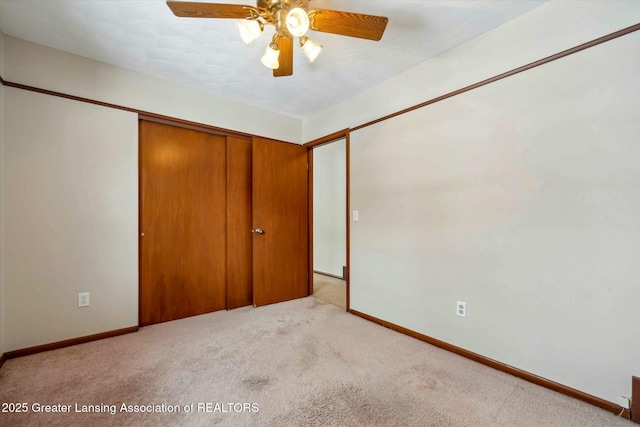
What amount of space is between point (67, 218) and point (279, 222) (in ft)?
6.50

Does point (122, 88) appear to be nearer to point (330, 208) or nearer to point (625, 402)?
point (330, 208)

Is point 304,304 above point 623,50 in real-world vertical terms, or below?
below

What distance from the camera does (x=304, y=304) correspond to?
3.29 metres

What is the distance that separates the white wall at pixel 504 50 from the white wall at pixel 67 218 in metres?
2.46

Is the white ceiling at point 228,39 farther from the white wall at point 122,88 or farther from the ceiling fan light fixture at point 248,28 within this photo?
the ceiling fan light fixture at point 248,28

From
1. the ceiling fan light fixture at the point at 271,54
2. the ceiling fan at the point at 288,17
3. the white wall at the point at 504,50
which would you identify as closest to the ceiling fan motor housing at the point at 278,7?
the ceiling fan at the point at 288,17

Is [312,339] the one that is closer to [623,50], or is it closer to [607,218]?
[607,218]

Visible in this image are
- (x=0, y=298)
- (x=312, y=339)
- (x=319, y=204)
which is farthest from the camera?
(x=319, y=204)

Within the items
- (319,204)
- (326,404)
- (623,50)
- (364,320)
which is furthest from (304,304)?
(623,50)

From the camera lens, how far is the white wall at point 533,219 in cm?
144

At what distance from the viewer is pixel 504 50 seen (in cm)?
187

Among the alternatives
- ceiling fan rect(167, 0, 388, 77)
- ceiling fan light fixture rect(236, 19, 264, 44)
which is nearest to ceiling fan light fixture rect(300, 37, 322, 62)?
ceiling fan rect(167, 0, 388, 77)

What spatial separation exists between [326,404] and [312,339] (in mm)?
818

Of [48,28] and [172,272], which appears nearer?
[48,28]
